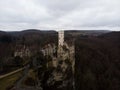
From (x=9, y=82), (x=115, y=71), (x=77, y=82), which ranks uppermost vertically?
(x=9, y=82)

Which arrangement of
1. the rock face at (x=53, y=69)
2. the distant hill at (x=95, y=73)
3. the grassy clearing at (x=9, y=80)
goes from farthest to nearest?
the distant hill at (x=95, y=73), the rock face at (x=53, y=69), the grassy clearing at (x=9, y=80)

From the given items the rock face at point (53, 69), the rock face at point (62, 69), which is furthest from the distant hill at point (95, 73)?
the rock face at point (53, 69)

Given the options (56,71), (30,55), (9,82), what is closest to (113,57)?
(30,55)

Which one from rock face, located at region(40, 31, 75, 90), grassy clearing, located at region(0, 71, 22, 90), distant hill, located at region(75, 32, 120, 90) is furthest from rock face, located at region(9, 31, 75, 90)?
distant hill, located at region(75, 32, 120, 90)

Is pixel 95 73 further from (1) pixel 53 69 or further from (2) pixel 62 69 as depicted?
(1) pixel 53 69

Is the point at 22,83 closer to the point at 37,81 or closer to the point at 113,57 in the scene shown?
the point at 37,81

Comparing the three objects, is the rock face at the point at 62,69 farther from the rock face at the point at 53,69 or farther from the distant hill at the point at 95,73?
the distant hill at the point at 95,73

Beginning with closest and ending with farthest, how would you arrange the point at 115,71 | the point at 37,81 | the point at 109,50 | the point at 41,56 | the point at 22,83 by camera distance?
the point at 22,83 < the point at 37,81 < the point at 41,56 < the point at 115,71 < the point at 109,50

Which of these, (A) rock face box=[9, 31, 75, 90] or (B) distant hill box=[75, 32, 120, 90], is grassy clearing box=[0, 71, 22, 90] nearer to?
(A) rock face box=[9, 31, 75, 90]
